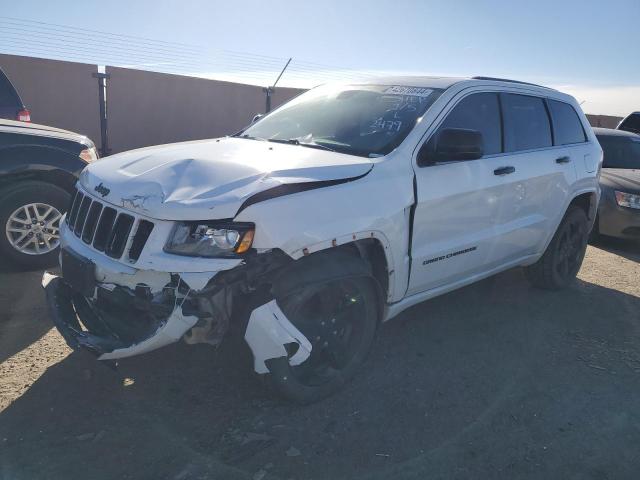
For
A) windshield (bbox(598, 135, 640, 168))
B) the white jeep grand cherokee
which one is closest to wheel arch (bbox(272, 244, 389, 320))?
the white jeep grand cherokee

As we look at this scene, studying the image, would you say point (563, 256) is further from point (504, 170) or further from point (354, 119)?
point (354, 119)

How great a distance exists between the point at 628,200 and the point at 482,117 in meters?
4.07

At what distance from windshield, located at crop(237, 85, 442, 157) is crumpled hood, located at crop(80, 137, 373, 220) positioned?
0.22m

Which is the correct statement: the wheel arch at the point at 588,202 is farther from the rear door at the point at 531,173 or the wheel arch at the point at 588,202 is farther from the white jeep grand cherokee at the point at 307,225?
the white jeep grand cherokee at the point at 307,225

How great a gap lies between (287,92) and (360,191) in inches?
481

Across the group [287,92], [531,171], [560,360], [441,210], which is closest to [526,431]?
[560,360]

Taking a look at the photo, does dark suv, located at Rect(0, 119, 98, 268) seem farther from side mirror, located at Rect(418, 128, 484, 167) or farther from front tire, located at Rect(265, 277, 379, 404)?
side mirror, located at Rect(418, 128, 484, 167)

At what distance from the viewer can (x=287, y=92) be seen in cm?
1466

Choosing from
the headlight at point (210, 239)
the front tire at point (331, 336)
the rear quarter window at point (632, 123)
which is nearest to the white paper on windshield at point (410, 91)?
the front tire at point (331, 336)

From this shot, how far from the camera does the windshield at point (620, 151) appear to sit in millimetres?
8234

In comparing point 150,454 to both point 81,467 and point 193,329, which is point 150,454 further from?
point 193,329

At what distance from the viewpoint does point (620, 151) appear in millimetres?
8367

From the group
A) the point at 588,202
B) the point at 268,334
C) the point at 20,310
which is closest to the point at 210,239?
the point at 268,334

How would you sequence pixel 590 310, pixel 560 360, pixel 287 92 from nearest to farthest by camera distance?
pixel 560 360 < pixel 590 310 < pixel 287 92
